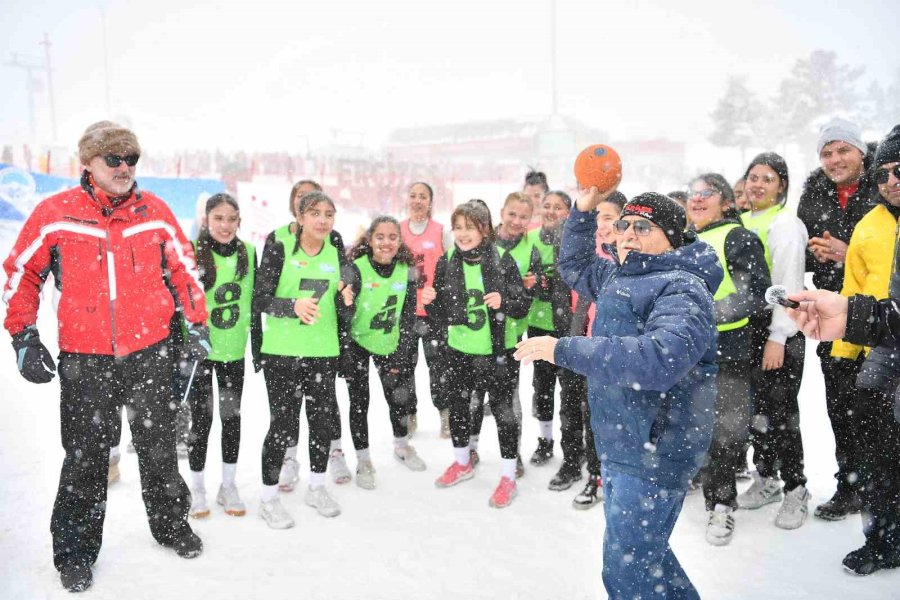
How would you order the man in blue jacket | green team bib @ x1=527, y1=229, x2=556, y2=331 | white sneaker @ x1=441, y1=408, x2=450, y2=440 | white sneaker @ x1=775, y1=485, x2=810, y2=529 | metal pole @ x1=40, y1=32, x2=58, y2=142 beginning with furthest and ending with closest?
1. metal pole @ x1=40, y1=32, x2=58, y2=142
2. white sneaker @ x1=441, y1=408, x2=450, y2=440
3. green team bib @ x1=527, y1=229, x2=556, y2=331
4. white sneaker @ x1=775, y1=485, x2=810, y2=529
5. the man in blue jacket

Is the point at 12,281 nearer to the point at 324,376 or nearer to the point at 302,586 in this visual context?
the point at 324,376

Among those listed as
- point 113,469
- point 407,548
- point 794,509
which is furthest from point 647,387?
point 113,469

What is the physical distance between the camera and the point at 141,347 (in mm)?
3393

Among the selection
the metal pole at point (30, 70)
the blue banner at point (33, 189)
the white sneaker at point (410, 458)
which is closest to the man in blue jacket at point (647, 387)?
the white sneaker at point (410, 458)

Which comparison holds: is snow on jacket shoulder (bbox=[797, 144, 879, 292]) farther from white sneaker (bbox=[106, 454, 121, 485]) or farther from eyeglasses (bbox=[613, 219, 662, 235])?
white sneaker (bbox=[106, 454, 121, 485])

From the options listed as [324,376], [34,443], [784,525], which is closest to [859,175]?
[784,525]

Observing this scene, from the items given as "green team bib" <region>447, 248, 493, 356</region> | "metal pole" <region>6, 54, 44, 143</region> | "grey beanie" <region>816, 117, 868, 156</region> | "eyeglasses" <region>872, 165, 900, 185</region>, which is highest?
"metal pole" <region>6, 54, 44, 143</region>

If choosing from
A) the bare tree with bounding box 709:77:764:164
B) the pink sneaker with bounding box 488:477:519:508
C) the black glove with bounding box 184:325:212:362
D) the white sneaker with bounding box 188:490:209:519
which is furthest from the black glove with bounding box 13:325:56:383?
the bare tree with bounding box 709:77:764:164

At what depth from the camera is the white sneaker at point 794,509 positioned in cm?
390

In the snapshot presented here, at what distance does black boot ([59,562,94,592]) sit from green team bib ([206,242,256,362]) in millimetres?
1426

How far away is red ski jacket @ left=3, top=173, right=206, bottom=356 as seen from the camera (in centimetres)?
318

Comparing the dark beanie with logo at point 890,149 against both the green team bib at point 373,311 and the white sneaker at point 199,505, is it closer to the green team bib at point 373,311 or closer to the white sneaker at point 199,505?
the green team bib at point 373,311

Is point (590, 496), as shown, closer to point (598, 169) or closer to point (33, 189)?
point (598, 169)

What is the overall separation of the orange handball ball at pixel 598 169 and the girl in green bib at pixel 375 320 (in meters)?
1.90
